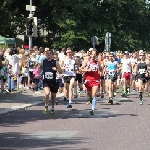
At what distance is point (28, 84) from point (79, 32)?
33923 mm

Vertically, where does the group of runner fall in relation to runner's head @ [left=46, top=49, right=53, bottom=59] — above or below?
below

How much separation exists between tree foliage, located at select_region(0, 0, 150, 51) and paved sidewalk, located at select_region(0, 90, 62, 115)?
3268 cm

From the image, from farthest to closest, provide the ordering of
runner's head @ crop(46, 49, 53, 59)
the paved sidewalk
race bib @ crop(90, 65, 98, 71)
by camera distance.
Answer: the paved sidewalk < race bib @ crop(90, 65, 98, 71) < runner's head @ crop(46, 49, 53, 59)

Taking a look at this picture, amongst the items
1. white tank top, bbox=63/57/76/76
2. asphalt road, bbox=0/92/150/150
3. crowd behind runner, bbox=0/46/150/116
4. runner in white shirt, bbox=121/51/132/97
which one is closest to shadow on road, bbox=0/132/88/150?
asphalt road, bbox=0/92/150/150

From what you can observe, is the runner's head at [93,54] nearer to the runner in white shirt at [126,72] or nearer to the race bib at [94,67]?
the race bib at [94,67]

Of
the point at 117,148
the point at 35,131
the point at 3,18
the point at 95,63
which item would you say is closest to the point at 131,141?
the point at 117,148

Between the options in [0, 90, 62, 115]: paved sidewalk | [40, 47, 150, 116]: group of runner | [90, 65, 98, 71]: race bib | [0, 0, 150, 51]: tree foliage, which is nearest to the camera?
[40, 47, 150, 116]: group of runner

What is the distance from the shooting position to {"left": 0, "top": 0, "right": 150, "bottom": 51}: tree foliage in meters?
59.4

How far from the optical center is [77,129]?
42.6 feet

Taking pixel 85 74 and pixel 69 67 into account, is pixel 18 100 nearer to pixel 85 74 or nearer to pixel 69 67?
pixel 69 67

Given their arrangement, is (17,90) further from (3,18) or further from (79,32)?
(79,32)

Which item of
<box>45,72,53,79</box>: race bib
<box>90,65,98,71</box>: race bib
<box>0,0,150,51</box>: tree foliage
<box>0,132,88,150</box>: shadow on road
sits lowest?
<box>0,132,88,150</box>: shadow on road

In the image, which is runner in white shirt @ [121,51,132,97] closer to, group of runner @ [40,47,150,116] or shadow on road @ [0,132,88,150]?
group of runner @ [40,47,150,116]

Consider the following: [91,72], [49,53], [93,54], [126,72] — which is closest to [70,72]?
[91,72]
